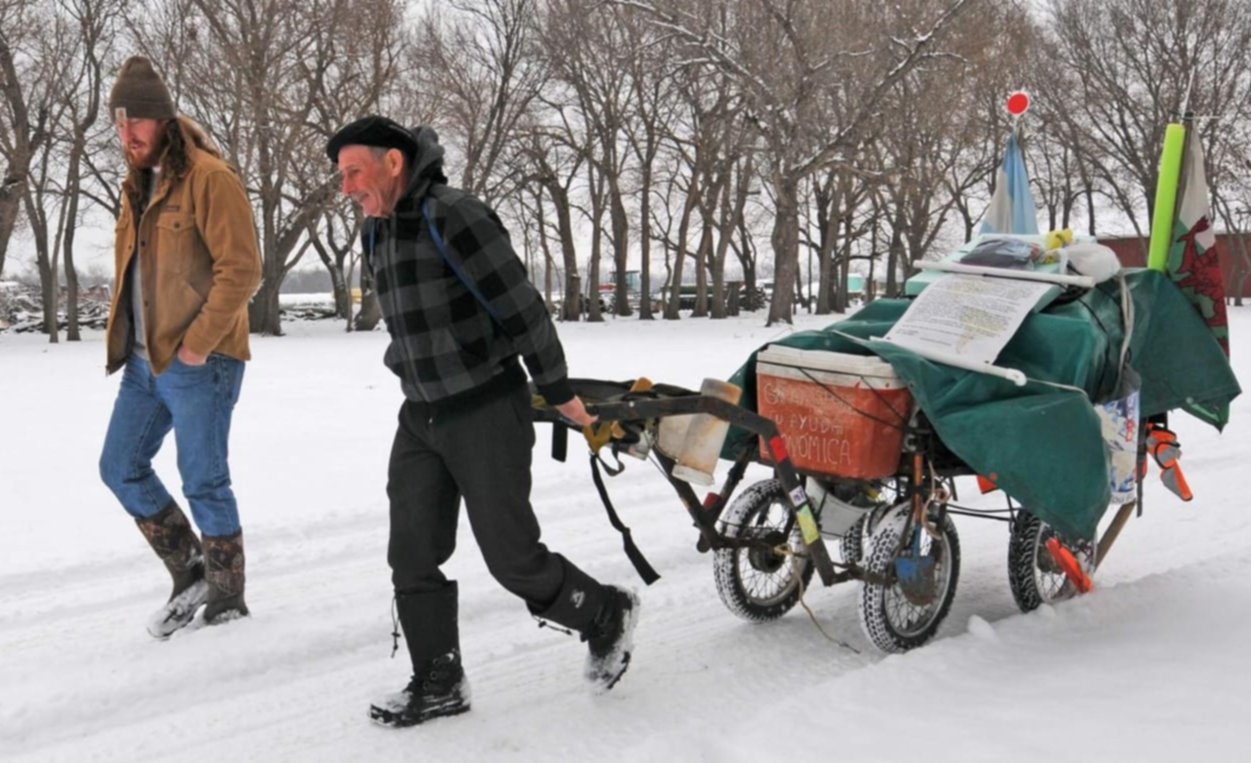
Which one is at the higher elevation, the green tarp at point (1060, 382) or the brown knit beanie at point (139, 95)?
the brown knit beanie at point (139, 95)

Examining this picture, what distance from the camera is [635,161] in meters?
42.1

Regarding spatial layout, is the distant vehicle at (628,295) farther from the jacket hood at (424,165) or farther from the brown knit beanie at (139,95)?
the jacket hood at (424,165)

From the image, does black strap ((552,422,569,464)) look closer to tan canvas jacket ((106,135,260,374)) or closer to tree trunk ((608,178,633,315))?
tan canvas jacket ((106,135,260,374))

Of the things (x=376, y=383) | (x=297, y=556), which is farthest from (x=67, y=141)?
(x=297, y=556)

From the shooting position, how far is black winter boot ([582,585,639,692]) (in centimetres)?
387

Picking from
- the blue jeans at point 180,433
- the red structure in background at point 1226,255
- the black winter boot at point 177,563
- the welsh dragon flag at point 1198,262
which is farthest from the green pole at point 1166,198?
the red structure in background at point 1226,255

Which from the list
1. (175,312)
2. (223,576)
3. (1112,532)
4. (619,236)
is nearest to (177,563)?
(223,576)

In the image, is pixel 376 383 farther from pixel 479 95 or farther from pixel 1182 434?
pixel 479 95

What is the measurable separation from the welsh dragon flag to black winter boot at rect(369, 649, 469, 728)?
3.55 m

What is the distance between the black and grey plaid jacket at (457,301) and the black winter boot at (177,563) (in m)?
1.78

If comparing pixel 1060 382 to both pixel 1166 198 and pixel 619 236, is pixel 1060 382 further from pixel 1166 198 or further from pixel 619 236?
Result: pixel 619 236

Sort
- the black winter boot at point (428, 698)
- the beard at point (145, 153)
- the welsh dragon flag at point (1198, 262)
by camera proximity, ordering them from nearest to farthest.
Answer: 1. the black winter boot at point (428, 698)
2. the beard at point (145, 153)
3. the welsh dragon flag at point (1198, 262)

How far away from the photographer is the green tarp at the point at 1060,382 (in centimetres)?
395

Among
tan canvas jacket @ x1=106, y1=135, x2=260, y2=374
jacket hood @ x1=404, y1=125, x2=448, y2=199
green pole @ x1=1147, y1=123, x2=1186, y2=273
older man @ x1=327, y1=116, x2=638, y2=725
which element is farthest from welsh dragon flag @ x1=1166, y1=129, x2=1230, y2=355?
tan canvas jacket @ x1=106, y1=135, x2=260, y2=374
